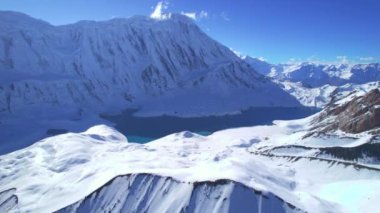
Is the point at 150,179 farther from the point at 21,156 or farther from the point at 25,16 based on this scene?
the point at 25,16

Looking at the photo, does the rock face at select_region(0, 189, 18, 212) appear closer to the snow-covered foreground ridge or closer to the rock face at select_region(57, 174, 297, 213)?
the snow-covered foreground ridge

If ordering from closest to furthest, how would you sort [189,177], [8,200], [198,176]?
[198,176] < [189,177] < [8,200]

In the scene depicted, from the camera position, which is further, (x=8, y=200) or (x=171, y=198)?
(x=8, y=200)

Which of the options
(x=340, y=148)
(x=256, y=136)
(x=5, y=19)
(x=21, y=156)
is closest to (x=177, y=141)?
(x=256, y=136)

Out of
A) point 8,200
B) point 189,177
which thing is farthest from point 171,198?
point 8,200

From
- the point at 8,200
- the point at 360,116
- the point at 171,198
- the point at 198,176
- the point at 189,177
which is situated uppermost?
the point at 360,116

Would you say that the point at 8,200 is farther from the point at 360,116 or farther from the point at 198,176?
the point at 360,116

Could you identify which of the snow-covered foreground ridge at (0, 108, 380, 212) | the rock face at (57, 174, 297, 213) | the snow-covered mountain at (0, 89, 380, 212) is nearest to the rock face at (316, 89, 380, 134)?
the snow-covered mountain at (0, 89, 380, 212)
